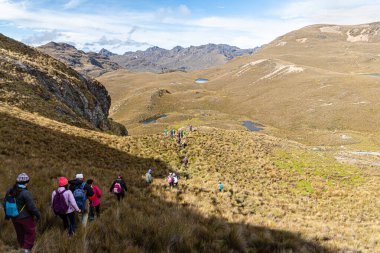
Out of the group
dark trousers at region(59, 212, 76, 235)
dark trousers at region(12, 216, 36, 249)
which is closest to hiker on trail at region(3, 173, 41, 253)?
dark trousers at region(12, 216, 36, 249)

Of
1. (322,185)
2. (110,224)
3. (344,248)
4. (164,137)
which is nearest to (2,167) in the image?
(110,224)

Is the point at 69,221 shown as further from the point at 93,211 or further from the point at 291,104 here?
the point at 291,104

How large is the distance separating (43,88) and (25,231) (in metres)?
39.9

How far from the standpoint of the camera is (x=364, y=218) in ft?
71.8

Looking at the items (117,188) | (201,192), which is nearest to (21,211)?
(117,188)

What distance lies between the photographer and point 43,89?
135 ft

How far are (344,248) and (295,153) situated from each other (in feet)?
106

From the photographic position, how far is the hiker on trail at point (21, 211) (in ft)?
22.2

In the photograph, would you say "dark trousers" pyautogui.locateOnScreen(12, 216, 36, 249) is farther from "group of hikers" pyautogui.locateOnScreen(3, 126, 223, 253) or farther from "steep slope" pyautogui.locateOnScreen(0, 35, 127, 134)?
"steep slope" pyautogui.locateOnScreen(0, 35, 127, 134)

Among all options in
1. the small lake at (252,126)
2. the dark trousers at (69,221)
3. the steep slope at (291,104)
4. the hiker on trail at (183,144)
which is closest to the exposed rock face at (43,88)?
the hiker on trail at (183,144)

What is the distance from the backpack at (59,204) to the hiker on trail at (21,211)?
1091mm

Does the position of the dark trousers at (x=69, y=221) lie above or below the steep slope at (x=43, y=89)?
below

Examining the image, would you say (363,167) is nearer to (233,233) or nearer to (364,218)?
(364,218)

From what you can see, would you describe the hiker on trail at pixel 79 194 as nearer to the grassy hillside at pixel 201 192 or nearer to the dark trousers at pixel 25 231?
the grassy hillside at pixel 201 192
